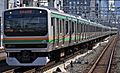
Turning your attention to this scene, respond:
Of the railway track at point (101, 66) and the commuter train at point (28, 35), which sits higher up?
the commuter train at point (28, 35)

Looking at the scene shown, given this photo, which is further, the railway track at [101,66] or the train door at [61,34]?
the train door at [61,34]

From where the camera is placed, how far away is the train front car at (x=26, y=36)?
14.3 m

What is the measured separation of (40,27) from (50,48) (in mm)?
1001

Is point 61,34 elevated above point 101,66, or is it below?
above

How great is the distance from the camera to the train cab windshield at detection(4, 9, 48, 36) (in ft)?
47.7

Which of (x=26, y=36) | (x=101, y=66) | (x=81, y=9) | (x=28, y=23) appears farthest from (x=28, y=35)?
(x=81, y=9)

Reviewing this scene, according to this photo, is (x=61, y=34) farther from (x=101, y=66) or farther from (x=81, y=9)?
(x=81, y=9)

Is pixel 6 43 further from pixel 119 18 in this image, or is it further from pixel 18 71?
pixel 119 18

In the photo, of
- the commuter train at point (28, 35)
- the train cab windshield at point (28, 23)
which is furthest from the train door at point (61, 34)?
the train cab windshield at point (28, 23)

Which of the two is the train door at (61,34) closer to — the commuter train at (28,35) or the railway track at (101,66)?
the railway track at (101,66)

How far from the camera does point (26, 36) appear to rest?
47.3 feet

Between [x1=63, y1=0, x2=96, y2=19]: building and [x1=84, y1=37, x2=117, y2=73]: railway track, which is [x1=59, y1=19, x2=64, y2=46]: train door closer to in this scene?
[x1=84, y1=37, x2=117, y2=73]: railway track

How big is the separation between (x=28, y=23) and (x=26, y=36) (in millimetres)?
567

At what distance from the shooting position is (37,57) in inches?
566
